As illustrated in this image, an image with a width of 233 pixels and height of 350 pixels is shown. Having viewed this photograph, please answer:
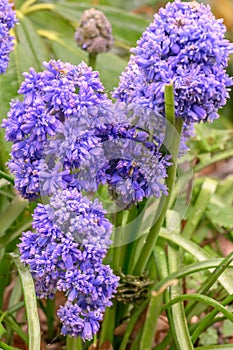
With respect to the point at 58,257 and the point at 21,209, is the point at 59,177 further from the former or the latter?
the point at 21,209

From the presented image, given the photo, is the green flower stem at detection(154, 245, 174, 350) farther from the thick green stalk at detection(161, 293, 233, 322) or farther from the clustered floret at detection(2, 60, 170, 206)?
the clustered floret at detection(2, 60, 170, 206)

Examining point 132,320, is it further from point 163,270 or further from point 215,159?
point 215,159

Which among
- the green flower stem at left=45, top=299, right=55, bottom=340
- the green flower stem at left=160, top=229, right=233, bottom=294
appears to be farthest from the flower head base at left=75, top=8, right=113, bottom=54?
the green flower stem at left=45, top=299, right=55, bottom=340

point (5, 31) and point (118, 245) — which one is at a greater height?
point (5, 31)

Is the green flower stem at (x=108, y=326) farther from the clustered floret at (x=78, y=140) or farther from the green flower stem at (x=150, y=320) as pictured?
the clustered floret at (x=78, y=140)

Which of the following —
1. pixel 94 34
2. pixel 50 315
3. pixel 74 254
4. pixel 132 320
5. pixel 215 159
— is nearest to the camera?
pixel 74 254

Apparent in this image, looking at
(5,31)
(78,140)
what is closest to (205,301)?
(78,140)
